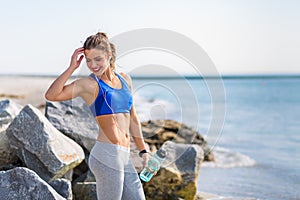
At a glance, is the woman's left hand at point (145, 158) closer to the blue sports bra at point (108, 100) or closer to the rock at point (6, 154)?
the blue sports bra at point (108, 100)

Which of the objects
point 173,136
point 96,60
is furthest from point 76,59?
point 173,136

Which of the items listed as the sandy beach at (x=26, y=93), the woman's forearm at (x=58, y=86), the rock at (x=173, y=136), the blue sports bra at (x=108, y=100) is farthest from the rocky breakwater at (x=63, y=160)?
the sandy beach at (x=26, y=93)

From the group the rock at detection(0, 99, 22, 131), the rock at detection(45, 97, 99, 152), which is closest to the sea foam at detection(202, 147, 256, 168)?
the rock at detection(45, 97, 99, 152)

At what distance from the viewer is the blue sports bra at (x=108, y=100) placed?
3.93m

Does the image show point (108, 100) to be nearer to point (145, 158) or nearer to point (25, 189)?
point (145, 158)

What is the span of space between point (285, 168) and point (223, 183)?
90.2 inches

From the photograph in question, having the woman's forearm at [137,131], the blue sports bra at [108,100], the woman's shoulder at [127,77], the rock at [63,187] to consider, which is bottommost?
the rock at [63,187]

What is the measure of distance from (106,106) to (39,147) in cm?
210

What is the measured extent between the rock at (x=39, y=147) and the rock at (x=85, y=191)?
29 centimetres

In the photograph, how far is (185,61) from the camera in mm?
4680

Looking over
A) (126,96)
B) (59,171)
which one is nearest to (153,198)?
(59,171)

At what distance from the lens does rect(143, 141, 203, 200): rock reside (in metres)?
6.62

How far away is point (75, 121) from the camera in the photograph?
23.9 feet

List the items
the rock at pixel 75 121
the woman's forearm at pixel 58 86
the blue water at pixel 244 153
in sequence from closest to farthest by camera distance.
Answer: the woman's forearm at pixel 58 86
the blue water at pixel 244 153
the rock at pixel 75 121
